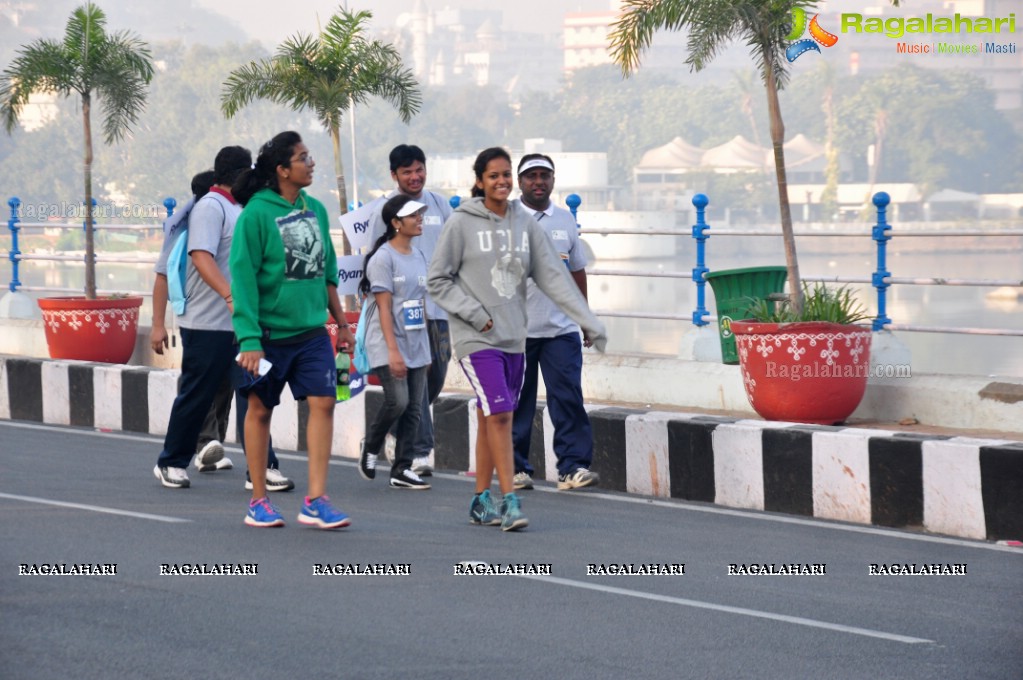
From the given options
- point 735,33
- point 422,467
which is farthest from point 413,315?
point 735,33

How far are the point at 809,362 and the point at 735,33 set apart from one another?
3093mm

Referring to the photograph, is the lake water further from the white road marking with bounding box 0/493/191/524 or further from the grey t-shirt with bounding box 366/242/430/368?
the white road marking with bounding box 0/493/191/524

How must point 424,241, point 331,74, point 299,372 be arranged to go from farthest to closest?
point 331,74, point 424,241, point 299,372

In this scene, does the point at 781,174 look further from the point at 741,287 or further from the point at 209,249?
the point at 209,249

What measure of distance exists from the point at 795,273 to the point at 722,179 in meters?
111

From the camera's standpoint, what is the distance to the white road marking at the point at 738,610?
530 centimetres

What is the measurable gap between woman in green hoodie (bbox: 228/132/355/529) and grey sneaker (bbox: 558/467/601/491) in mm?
1729

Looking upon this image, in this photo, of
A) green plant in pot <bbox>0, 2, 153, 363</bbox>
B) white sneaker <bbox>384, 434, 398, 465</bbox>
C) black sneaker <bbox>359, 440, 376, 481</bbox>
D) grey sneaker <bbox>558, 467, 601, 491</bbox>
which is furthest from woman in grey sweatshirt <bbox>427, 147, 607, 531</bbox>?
green plant in pot <bbox>0, 2, 153, 363</bbox>

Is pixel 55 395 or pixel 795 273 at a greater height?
pixel 795 273

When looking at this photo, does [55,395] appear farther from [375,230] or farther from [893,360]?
[893,360]

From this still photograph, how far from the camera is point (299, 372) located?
7.04 metres

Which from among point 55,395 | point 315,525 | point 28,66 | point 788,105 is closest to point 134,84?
point 28,66

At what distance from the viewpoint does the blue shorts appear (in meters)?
7.00

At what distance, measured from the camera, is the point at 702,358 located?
443 inches
